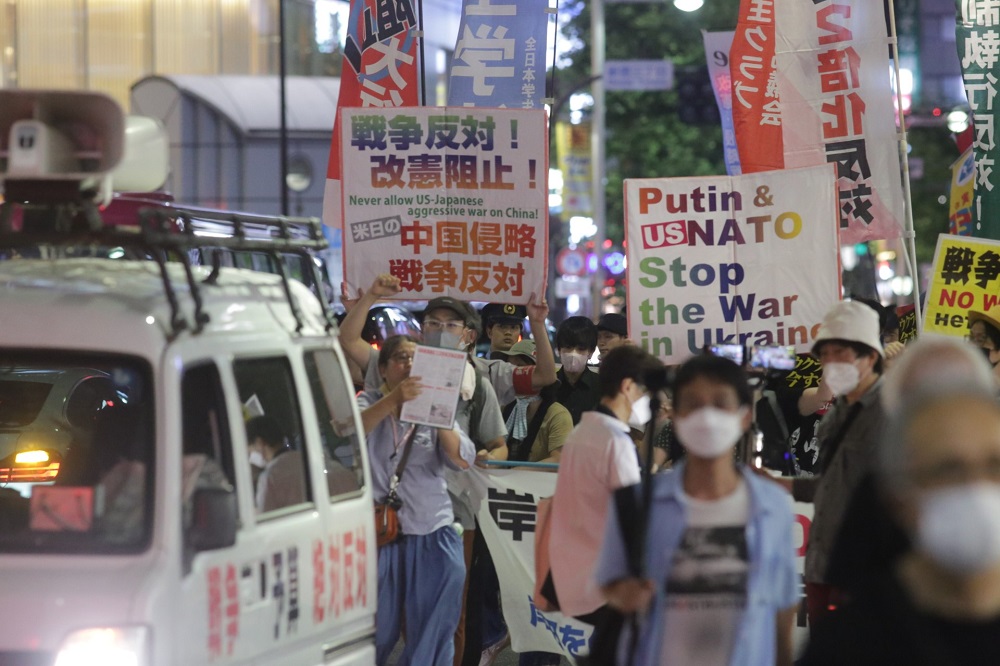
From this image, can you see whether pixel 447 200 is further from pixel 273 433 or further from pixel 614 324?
pixel 273 433

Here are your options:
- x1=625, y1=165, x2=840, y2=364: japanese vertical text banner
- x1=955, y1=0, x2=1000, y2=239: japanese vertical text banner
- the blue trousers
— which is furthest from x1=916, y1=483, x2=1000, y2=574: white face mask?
x1=955, y1=0, x2=1000, y2=239: japanese vertical text banner

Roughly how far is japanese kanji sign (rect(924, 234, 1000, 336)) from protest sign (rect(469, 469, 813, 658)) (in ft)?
12.1

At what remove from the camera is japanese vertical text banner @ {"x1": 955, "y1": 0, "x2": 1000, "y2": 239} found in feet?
35.0

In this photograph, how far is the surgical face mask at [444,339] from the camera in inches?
309

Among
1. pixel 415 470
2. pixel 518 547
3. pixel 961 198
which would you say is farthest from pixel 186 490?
pixel 961 198

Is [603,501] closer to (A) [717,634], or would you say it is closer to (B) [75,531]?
(A) [717,634]

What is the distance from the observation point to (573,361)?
874cm

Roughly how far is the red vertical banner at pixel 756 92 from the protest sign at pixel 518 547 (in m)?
3.23

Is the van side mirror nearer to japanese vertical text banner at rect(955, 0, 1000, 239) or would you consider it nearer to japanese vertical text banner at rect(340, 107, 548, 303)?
japanese vertical text banner at rect(340, 107, 548, 303)

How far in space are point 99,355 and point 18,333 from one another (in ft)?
1.05

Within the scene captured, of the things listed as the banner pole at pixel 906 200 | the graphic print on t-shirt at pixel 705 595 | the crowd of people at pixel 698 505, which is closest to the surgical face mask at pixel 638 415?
the crowd of people at pixel 698 505

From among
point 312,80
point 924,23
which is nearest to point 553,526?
point 312,80

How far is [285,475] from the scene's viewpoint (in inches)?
219

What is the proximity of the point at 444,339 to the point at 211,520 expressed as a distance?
11.1 ft
